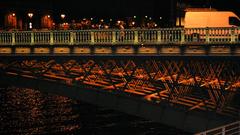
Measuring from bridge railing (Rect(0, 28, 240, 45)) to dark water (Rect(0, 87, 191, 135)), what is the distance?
58.6ft

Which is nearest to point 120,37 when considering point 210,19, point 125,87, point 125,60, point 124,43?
point 124,43

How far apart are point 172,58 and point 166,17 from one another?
123m

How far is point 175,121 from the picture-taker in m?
42.7

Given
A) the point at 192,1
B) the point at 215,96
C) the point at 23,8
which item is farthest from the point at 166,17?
the point at 215,96

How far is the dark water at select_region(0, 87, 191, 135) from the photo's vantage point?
5834 cm

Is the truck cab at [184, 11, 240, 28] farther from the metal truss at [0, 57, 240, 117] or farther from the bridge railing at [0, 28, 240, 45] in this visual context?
the bridge railing at [0, 28, 240, 45]

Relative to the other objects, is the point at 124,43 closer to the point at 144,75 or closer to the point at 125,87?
the point at 125,87

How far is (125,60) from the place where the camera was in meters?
39.8

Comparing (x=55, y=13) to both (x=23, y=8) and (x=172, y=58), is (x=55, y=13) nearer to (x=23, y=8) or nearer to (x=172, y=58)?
(x=23, y=8)

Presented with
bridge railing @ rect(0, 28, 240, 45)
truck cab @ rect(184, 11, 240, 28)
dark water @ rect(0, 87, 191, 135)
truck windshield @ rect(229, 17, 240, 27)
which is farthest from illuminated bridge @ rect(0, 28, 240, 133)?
dark water @ rect(0, 87, 191, 135)

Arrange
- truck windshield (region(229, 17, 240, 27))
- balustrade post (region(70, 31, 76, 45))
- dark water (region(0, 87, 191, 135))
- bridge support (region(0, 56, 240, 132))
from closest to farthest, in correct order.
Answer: balustrade post (region(70, 31, 76, 45)), bridge support (region(0, 56, 240, 132)), truck windshield (region(229, 17, 240, 27)), dark water (region(0, 87, 191, 135))

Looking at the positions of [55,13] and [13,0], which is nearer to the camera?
[13,0]

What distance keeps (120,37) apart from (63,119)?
86.7 feet

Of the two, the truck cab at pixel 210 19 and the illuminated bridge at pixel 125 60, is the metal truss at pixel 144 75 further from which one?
the truck cab at pixel 210 19
